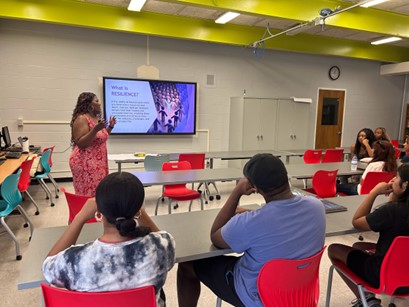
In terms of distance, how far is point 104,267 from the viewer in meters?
1.07

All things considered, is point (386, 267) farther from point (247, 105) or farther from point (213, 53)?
point (213, 53)

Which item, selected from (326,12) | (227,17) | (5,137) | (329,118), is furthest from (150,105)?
(329,118)

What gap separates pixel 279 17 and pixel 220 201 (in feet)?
9.60

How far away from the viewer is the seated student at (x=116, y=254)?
1.07 meters

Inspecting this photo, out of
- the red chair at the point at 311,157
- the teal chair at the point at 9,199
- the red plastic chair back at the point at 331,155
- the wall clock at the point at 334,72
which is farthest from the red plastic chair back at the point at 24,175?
the wall clock at the point at 334,72

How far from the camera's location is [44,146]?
5766mm

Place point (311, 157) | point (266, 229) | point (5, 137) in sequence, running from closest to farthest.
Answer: point (266, 229)
point (5, 137)
point (311, 157)

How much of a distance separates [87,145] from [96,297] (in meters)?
1.81

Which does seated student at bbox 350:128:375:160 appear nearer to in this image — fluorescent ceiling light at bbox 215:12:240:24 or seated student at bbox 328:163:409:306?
fluorescent ceiling light at bbox 215:12:240:24

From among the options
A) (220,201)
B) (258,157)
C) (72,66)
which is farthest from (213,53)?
(258,157)

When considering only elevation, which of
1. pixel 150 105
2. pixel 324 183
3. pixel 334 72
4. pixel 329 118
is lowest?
pixel 324 183

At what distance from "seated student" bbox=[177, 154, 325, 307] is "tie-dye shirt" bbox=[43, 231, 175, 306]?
1.36 feet

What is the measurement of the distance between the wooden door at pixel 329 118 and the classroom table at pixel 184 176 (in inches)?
200

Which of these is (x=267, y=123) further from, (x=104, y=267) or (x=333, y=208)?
(x=104, y=267)
